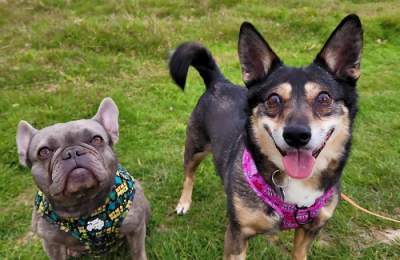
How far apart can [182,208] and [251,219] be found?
1.49 meters

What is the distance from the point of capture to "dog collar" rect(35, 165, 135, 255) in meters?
2.96

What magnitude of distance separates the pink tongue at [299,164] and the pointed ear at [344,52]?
2.01ft

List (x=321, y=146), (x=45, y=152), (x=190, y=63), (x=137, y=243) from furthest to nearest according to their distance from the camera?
1. (x=190, y=63)
2. (x=137, y=243)
3. (x=45, y=152)
4. (x=321, y=146)

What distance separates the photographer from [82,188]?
8.77ft

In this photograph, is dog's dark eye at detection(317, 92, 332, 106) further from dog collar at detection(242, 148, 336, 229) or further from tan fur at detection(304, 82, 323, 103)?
dog collar at detection(242, 148, 336, 229)

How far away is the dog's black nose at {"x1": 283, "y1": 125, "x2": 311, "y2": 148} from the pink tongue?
15 cm

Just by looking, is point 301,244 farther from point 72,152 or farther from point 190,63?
point 72,152

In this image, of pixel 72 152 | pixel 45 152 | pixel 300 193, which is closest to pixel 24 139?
pixel 45 152

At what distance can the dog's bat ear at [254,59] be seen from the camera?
288cm

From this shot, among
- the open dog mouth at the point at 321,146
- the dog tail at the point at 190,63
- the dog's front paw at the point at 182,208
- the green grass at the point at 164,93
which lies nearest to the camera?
the open dog mouth at the point at 321,146

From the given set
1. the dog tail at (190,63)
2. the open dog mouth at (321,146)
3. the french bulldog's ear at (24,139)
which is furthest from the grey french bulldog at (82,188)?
the open dog mouth at (321,146)

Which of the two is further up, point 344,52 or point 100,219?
point 344,52

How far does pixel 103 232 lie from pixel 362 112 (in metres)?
4.40

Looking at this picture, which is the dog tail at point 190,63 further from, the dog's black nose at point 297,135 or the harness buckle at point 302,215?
the harness buckle at point 302,215
